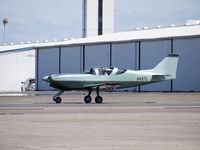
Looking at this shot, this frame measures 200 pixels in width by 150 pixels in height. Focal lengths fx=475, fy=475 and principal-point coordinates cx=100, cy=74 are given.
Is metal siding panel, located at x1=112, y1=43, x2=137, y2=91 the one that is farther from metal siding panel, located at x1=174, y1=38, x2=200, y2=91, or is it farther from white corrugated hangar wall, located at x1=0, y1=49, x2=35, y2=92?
white corrugated hangar wall, located at x1=0, y1=49, x2=35, y2=92

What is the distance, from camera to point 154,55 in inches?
1772

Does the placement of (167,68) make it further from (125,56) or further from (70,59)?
(70,59)

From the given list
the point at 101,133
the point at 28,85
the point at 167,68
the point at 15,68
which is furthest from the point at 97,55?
the point at 101,133

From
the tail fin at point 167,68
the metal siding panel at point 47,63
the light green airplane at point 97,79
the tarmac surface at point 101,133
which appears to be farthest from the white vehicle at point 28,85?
the tarmac surface at point 101,133

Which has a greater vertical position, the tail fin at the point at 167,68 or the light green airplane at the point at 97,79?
the tail fin at the point at 167,68

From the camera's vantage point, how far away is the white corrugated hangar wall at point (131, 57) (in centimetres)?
4209

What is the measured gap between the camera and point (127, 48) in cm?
4725

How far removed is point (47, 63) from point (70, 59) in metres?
3.49

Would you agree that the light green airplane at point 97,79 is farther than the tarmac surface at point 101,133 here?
Yes

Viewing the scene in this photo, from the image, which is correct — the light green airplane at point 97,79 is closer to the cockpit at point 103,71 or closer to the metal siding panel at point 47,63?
the cockpit at point 103,71

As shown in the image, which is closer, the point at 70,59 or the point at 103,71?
the point at 103,71

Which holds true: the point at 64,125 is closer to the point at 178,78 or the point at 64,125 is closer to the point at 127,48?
the point at 178,78

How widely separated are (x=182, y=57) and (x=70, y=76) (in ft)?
66.4

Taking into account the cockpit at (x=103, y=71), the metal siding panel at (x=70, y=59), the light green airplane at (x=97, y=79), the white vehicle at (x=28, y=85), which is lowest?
the white vehicle at (x=28, y=85)
